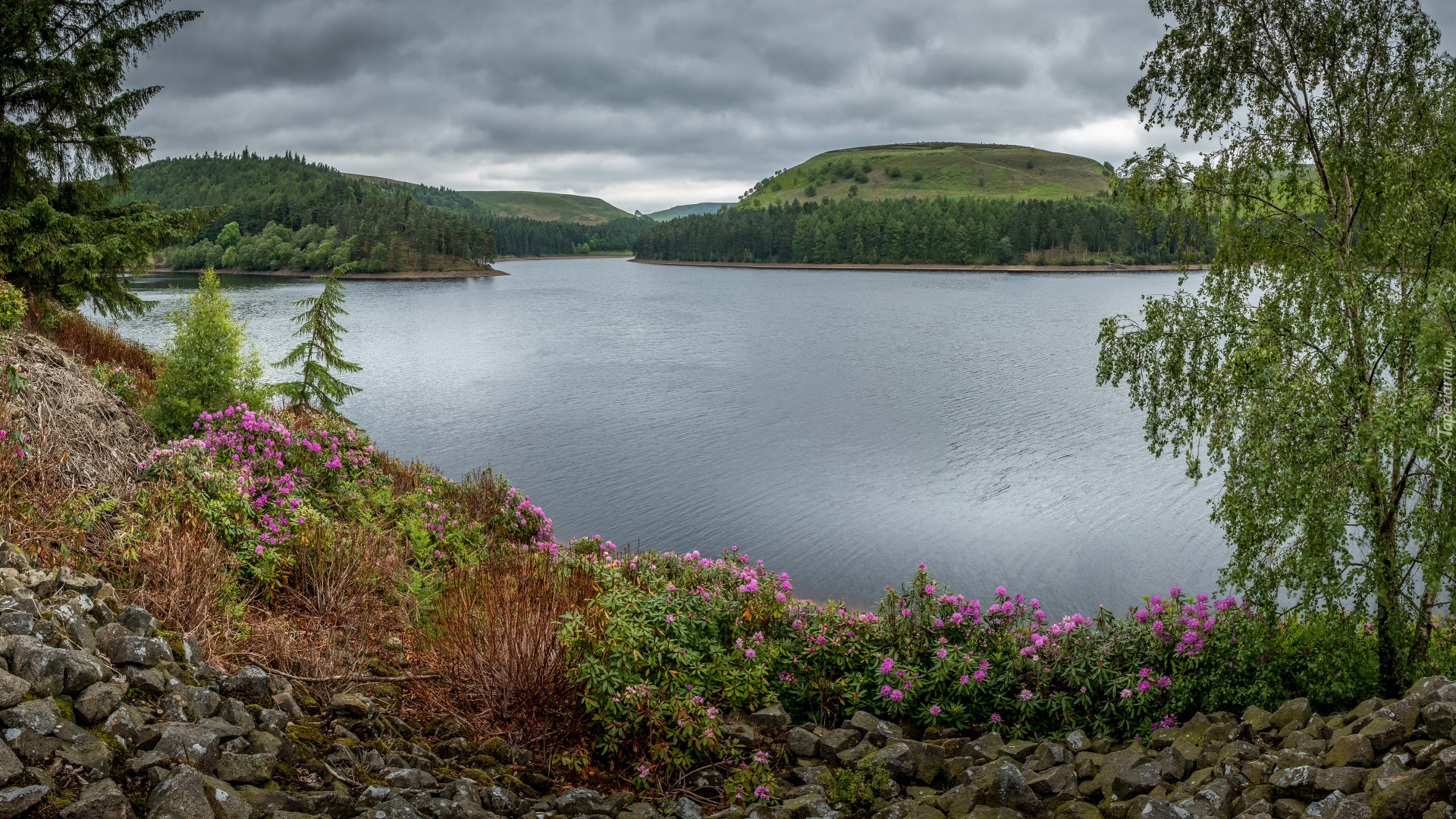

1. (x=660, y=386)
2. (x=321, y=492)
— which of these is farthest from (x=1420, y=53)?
(x=660, y=386)

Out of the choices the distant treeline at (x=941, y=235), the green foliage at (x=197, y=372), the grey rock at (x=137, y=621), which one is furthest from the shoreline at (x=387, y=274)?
the grey rock at (x=137, y=621)

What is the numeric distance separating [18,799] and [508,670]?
3.44 meters

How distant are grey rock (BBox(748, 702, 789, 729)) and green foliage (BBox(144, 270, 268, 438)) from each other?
9001 mm

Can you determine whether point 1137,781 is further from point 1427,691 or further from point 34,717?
point 34,717

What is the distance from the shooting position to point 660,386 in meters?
35.4

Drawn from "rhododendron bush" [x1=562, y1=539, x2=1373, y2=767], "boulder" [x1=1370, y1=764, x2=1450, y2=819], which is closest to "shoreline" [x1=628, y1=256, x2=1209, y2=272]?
"rhododendron bush" [x1=562, y1=539, x2=1373, y2=767]

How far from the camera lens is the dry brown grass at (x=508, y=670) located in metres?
6.65

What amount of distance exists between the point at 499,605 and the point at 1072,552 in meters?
13.5

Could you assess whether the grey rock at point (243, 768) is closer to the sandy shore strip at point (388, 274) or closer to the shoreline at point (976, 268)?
the sandy shore strip at point (388, 274)

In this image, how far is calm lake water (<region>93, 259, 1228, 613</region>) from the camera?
17.5 metres

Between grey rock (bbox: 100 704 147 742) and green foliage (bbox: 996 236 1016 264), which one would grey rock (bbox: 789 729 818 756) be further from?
green foliage (bbox: 996 236 1016 264)

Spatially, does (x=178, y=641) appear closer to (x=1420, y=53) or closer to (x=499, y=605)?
(x=499, y=605)

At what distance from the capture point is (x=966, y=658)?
823 centimetres

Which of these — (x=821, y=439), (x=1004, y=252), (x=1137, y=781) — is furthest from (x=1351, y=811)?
(x=1004, y=252)
